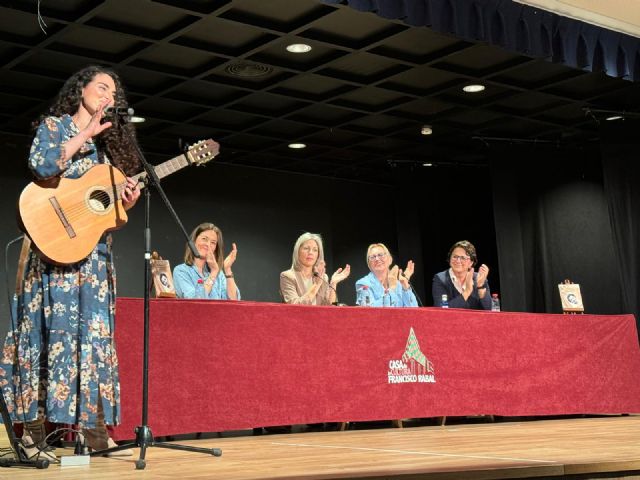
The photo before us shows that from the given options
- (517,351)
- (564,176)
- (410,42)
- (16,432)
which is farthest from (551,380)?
(564,176)

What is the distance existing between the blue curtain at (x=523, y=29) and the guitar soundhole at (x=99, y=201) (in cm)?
242

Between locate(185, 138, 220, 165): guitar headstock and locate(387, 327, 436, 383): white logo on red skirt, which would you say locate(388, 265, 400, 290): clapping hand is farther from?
locate(185, 138, 220, 165): guitar headstock

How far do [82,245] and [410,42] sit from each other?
4.47 metres

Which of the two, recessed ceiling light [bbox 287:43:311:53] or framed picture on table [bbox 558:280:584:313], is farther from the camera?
recessed ceiling light [bbox 287:43:311:53]

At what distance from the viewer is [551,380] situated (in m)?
5.29

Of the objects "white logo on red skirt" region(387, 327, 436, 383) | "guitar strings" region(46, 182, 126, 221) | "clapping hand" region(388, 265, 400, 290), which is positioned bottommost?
"white logo on red skirt" region(387, 327, 436, 383)

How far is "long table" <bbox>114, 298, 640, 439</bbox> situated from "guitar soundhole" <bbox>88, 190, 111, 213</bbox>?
1068 millimetres

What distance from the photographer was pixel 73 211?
2723 millimetres

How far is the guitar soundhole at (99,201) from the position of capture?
2.77 meters

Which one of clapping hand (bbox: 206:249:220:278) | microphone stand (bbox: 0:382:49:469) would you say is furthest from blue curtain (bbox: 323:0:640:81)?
microphone stand (bbox: 0:382:49:469)

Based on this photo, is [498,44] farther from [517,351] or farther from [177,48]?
[177,48]

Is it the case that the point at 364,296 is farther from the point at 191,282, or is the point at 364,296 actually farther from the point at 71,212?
the point at 71,212

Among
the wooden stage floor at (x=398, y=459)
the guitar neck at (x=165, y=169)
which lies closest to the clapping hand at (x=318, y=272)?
the wooden stage floor at (x=398, y=459)

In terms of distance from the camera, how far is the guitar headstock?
9.75 ft
